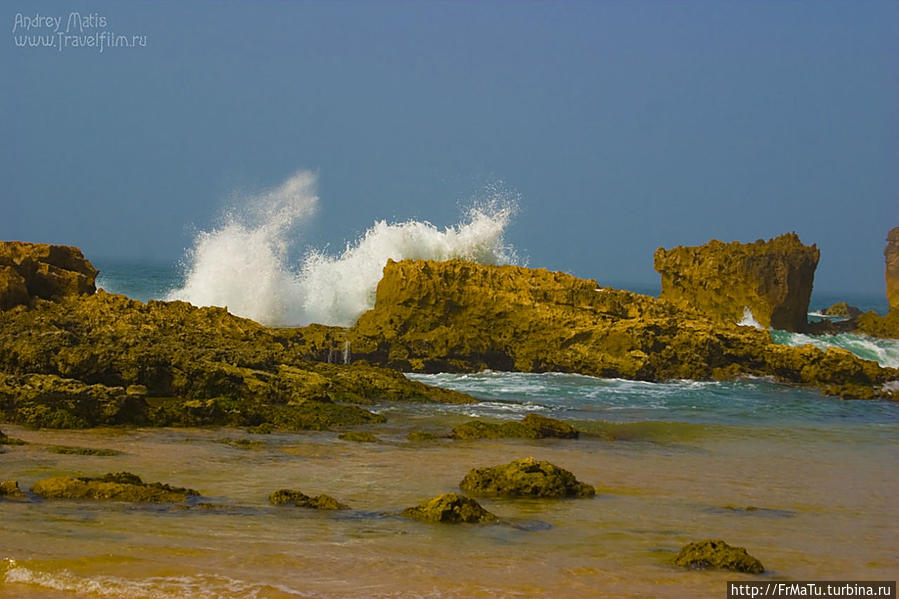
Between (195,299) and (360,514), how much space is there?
74.6 feet

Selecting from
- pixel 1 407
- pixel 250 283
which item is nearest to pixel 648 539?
pixel 1 407

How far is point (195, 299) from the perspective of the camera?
96.7 ft

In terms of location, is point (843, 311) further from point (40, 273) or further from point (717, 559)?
point (717, 559)

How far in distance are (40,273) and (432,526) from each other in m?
12.9

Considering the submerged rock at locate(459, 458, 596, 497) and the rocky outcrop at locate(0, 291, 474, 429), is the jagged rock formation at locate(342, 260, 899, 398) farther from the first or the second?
the submerged rock at locate(459, 458, 596, 497)

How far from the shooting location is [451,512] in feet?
24.8

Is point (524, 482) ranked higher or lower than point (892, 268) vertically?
lower

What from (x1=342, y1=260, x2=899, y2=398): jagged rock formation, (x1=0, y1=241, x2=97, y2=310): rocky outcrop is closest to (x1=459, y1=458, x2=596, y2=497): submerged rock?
(x1=0, y1=241, x2=97, y2=310): rocky outcrop

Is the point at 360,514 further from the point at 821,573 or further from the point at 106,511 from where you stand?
the point at 821,573

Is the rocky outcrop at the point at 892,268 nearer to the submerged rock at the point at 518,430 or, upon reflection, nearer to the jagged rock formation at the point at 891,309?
the jagged rock formation at the point at 891,309

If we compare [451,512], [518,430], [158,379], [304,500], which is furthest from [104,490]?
[518,430]

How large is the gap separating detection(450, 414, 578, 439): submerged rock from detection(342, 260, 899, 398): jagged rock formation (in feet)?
26.2

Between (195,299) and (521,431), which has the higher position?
(195,299)

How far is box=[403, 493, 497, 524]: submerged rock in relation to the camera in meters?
7.55
